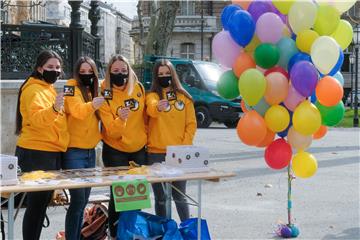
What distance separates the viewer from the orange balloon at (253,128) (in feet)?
16.4

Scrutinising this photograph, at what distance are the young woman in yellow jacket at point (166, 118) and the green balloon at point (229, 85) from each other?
1.17ft

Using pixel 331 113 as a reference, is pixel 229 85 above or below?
above

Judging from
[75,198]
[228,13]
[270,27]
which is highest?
[228,13]

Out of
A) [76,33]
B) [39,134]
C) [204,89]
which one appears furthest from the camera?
[204,89]

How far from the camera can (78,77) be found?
16.5ft

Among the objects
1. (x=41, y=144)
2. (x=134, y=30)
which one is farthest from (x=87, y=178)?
(x=134, y=30)

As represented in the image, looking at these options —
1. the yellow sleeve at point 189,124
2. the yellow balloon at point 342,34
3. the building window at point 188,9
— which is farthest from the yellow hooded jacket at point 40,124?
the building window at point 188,9

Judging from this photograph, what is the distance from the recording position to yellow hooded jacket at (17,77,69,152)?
4.70m

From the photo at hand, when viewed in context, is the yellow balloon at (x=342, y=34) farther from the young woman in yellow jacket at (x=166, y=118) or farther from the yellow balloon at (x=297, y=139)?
the young woman in yellow jacket at (x=166, y=118)

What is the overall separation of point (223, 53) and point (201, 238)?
169 cm

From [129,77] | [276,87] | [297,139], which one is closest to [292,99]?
[276,87]

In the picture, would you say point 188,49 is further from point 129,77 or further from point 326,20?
point 326,20

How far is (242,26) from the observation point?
16.1 feet

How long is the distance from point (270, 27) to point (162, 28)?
12.6 meters
